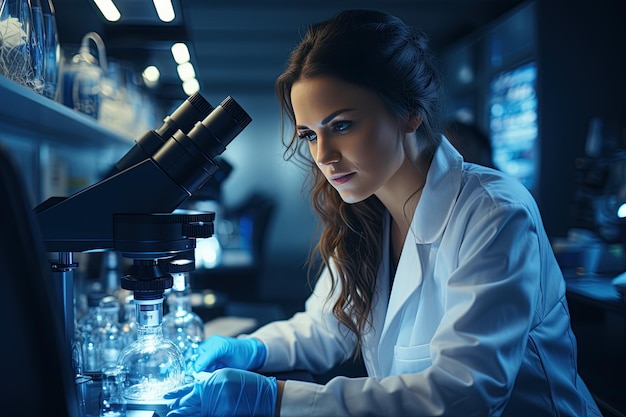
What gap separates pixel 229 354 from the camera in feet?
4.39

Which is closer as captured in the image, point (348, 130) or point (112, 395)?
point (112, 395)

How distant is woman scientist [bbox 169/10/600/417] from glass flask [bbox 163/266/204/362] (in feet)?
0.29

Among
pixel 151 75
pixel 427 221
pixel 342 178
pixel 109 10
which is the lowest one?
pixel 427 221

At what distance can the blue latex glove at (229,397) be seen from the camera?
98 cm

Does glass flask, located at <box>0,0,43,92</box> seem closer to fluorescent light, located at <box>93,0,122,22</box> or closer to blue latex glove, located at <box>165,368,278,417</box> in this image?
fluorescent light, located at <box>93,0,122,22</box>

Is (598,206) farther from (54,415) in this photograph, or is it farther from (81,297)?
(54,415)

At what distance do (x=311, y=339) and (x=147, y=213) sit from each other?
75 cm

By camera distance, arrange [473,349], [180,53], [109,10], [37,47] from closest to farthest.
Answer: [473,349]
[37,47]
[109,10]
[180,53]

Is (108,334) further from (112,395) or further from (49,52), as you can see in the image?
(49,52)

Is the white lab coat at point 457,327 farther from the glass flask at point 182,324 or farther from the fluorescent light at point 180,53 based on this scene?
the fluorescent light at point 180,53

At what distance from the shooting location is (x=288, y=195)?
884 cm

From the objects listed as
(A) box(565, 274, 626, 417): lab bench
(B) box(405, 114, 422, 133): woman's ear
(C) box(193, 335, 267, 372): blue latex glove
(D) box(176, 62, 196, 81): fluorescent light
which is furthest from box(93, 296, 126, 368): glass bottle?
(A) box(565, 274, 626, 417): lab bench

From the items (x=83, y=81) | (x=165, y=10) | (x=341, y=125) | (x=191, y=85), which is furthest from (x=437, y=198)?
(x=191, y=85)

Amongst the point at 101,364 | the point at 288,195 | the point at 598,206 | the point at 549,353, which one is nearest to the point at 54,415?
the point at 101,364
